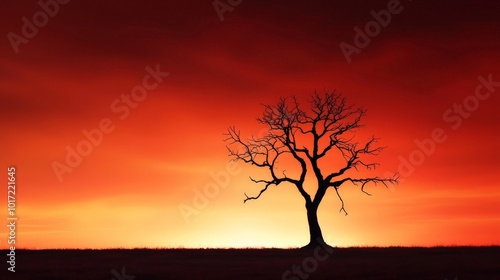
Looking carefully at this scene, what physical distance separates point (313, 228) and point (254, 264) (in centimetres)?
1567

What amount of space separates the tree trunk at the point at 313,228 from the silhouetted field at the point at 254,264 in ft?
11.3

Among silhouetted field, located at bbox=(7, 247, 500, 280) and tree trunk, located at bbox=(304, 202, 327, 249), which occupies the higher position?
tree trunk, located at bbox=(304, 202, 327, 249)

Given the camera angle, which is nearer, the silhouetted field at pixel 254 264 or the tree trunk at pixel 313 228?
the silhouetted field at pixel 254 264

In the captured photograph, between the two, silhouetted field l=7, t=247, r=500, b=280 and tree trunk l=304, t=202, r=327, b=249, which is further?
tree trunk l=304, t=202, r=327, b=249

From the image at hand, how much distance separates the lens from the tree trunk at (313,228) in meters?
53.0

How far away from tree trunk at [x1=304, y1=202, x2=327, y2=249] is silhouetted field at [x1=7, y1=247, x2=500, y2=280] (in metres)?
3.44

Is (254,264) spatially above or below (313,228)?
below

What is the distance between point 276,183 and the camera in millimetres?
55281

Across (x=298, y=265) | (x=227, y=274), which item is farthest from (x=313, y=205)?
(x=227, y=274)

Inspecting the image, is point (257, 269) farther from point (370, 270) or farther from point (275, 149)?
point (275, 149)

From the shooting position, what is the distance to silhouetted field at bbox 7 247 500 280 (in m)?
32.4

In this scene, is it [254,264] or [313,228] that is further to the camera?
[313,228]

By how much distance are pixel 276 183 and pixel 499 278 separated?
26.3 metres

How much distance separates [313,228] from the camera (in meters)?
53.6
